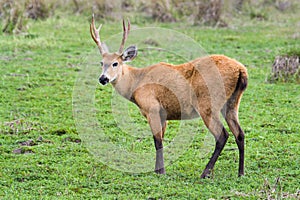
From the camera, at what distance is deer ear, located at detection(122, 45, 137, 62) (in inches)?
276

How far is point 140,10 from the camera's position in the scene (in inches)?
760

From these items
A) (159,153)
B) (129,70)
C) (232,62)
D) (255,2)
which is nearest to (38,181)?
(159,153)

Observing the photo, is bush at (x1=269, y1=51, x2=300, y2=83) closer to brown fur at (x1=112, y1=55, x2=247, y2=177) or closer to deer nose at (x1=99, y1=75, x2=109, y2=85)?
brown fur at (x1=112, y1=55, x2=247, y2=177)

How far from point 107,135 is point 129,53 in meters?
1.58

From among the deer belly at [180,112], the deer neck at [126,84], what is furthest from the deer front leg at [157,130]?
the deer neck at [126,84]

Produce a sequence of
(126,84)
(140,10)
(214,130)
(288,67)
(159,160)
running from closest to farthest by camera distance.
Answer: (214,130) < (159,160) < (126,84) < (288,67) < (140,10)

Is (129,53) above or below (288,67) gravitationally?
above

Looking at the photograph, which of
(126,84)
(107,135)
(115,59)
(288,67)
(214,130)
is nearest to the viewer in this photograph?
(214,130)

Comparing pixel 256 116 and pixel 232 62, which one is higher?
pixel 232 62

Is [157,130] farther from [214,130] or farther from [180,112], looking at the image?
[214,130]

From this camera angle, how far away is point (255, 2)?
20438mm

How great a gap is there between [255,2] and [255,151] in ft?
46.4

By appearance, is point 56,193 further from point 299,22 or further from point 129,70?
point 299,22

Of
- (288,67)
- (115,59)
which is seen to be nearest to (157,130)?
(115,59)
